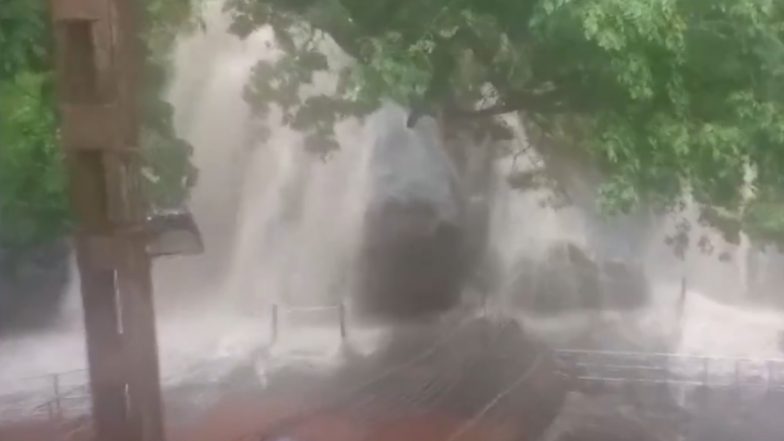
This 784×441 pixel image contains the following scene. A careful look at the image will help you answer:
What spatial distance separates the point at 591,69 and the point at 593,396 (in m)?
0.33

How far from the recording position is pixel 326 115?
1062mm

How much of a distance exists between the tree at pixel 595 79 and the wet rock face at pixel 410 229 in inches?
1.7

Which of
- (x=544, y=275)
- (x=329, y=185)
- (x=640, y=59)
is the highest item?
(x=640, y=59)

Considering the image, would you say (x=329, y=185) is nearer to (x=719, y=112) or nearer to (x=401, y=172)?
(x=401, y=172)

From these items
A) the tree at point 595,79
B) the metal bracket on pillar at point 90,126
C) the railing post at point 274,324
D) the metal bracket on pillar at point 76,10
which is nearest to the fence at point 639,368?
the railing post at point 274,324

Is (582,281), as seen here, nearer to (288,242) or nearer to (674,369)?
(674,369)

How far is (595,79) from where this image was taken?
1.04 meters

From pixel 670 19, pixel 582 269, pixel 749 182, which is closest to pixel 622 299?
pixel 582 269

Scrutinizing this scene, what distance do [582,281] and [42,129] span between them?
0.58 metres

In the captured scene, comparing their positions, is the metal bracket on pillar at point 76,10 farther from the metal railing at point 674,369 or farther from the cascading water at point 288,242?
the metal railing at point 674,369

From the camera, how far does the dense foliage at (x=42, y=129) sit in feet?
3.53

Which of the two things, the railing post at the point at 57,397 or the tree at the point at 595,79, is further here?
the railing post at the point at 57,397

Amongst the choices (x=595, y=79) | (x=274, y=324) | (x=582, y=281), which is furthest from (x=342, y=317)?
(x=595, y=79)

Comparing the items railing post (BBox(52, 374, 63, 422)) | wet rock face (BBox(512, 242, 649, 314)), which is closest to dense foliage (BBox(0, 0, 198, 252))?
railing post (BBox(52, 374, 63, 422))
